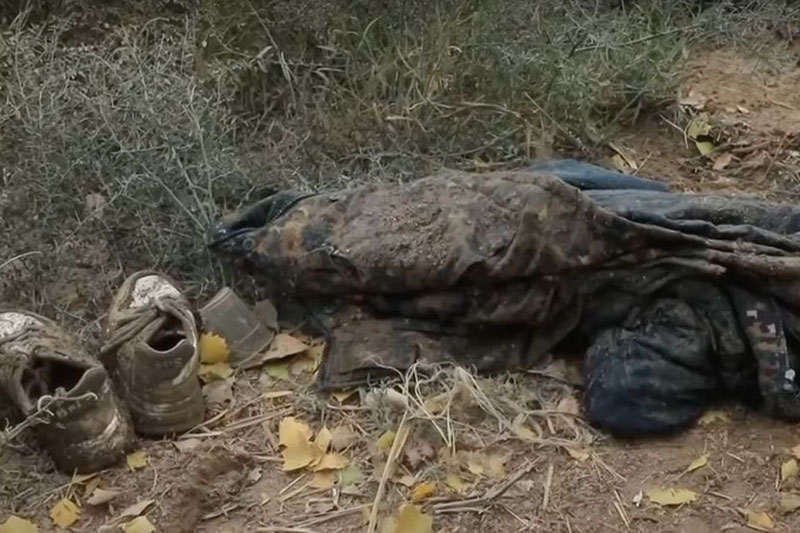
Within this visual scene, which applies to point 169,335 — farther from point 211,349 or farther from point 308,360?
point 308,360

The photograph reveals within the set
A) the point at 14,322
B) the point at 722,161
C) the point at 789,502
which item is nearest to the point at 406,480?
the point at 789,502

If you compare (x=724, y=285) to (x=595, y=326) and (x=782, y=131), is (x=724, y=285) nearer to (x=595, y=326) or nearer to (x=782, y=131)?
(x=595, y=326)

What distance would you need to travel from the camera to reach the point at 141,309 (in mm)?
2289

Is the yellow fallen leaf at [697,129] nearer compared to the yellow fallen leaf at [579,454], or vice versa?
the yellow fallen leaf at [579,454]

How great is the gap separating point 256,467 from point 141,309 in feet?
1.27

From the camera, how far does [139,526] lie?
197 cm

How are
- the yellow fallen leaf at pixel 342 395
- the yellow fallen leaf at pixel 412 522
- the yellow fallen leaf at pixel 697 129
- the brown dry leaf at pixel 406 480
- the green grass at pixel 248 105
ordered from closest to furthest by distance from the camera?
1. the yellow fallen leaf at pixel 412 522
2. the brown dry leaf at pixel 406 480
3. the yellow fallen leaf at pixel 342 395
4. the green grass at pixel 248 105
5. the yellow fallen leaf at pixel 697 129

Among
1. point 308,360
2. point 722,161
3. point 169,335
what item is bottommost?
point 722,161

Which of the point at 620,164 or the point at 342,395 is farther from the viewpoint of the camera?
the point at 620,164

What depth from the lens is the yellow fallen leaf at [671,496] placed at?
1.98 meters

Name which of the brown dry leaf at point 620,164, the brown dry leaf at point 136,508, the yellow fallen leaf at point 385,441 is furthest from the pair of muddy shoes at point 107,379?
the brown dry leaf at point 620,164

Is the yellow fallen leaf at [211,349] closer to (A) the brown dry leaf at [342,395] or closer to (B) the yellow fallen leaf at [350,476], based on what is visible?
(A) the brown dry leaf at [342,395]

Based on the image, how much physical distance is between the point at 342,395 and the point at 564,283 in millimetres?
451

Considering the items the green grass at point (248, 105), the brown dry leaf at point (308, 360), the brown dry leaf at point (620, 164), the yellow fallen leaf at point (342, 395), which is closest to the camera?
the yellow fallen leaf at point (342, 395)
